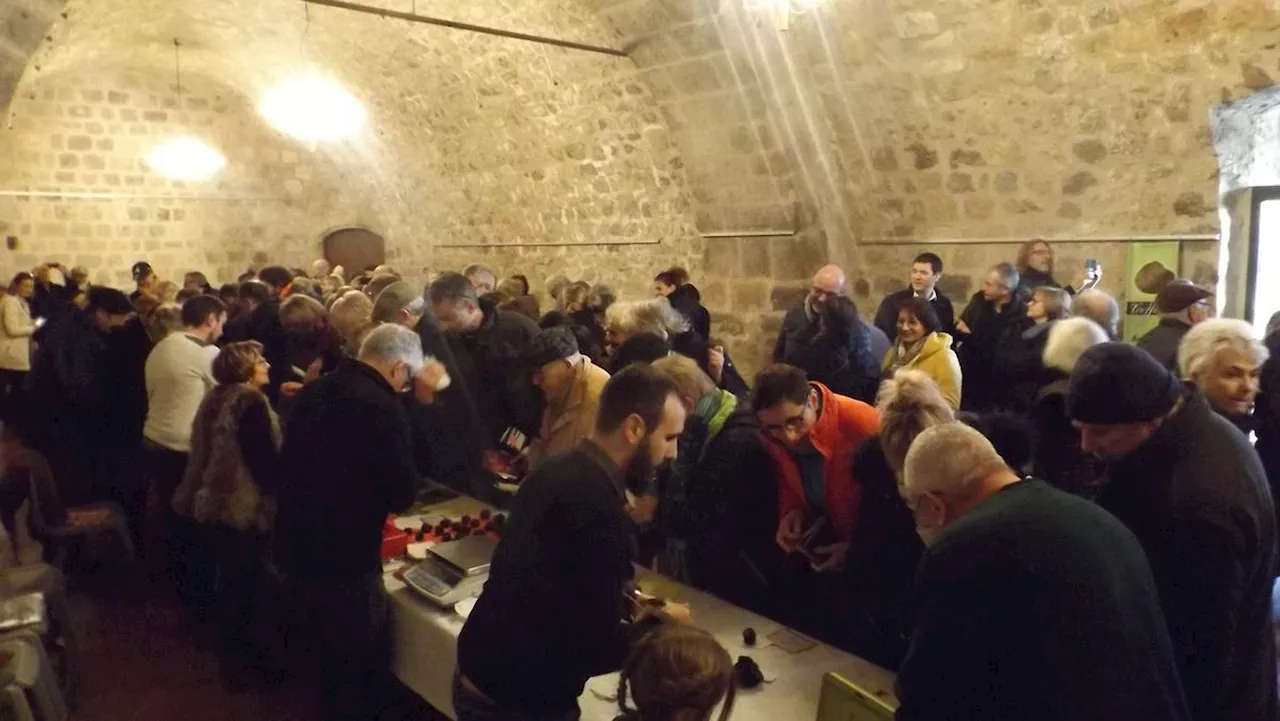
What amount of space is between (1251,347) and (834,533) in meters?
1.35

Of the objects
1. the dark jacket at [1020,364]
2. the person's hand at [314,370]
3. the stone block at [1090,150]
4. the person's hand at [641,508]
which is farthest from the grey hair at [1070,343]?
the person's hand at [314,370]

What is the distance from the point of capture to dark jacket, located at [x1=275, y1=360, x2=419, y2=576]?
285cm

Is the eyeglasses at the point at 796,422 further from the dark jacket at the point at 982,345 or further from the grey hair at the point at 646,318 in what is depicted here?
the dark jacket at the point at 982,345

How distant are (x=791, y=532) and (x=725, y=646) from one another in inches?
21.3

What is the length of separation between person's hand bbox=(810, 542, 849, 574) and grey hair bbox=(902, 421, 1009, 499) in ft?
3.28

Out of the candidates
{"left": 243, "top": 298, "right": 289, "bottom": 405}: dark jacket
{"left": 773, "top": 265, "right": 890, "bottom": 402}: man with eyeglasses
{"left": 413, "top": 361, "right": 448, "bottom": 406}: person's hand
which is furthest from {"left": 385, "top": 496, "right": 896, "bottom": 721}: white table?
{"left": 243, "top": 298, "right": 289, "bottom": 405}: dark jacket

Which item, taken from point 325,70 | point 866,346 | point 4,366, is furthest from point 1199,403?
point 325,70

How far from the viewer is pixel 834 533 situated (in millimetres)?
2959

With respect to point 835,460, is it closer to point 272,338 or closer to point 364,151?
point 272,338

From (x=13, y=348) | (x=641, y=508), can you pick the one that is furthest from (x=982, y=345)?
(x=13, y=348)

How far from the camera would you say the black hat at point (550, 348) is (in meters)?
3.41

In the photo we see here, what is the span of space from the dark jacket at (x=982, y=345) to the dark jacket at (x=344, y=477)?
11.2ft

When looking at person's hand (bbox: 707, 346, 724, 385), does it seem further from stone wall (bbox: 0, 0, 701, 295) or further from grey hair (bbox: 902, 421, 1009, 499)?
stone wall (bbox: 0, 0, 701, 295)

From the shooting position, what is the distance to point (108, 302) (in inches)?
211
